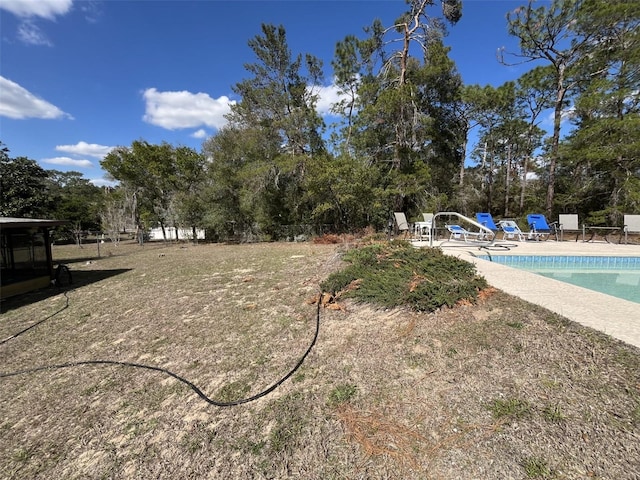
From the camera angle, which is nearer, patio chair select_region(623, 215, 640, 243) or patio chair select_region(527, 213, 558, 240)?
patio chair select_region(623, 215, 640, 243)

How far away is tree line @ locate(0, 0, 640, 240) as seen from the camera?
40.2 feet

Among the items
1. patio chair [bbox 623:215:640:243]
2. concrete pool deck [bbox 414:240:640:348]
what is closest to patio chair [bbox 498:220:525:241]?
patio chair [bbox 623:215:640:243]

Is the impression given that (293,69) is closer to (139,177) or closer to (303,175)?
(303,175)

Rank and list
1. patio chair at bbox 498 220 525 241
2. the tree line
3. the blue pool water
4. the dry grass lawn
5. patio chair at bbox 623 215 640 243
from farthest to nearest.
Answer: the tree line < patio chair at bbox 498 220 525 241 < patio chair at bbox 623 215 640 243 < the blue pool water < the dry grass lawn

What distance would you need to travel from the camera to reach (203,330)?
3664 millimetres

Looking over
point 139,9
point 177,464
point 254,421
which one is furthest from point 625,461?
point 139,9

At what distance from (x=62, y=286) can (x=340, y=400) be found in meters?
8.28

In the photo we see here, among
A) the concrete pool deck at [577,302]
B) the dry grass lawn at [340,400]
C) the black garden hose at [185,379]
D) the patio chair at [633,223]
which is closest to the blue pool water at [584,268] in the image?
the concrete pool deck at [577,302]

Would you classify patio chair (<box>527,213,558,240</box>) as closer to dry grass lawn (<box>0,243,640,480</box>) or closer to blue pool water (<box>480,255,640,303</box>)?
blue pool water (<box>480,255,640,303</box>)

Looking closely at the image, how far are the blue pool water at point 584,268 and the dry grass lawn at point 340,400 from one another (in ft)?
12.6

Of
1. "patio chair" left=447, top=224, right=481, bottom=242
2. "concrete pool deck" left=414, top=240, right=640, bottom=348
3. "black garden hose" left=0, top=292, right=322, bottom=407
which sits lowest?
"black garden hose" left=0, top=292, right=322, bottom=407

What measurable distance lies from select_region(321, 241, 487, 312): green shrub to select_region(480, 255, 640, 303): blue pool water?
316 cm

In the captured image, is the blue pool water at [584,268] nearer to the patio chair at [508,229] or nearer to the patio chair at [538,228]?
the patio chair at [508,229]

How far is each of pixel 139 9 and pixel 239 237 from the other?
1056 centimetres
